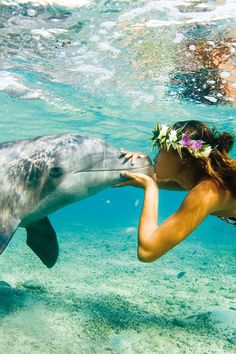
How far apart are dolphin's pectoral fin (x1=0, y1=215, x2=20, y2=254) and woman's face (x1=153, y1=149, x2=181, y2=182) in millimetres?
2627

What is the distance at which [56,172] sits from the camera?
5625 millimetres

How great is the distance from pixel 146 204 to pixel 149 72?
11.1 metres

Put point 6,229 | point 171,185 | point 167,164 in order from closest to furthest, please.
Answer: point 167,164
point 171,185
point 6,229

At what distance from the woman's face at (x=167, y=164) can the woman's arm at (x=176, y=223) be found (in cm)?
52

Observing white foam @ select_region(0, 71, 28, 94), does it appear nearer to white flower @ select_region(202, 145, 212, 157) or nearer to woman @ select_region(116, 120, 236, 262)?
woman @ select_region(116, 120, 236, 262)

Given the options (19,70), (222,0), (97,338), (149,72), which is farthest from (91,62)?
(97,338)

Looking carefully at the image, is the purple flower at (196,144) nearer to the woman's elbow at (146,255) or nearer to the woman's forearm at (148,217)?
the woman's forearm at (148,217)

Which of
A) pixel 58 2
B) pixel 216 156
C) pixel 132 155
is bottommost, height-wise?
pixel 132 155

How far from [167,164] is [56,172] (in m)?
2.46

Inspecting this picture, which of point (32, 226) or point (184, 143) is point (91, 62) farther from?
point (184, 143)

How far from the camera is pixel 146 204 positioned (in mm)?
3338

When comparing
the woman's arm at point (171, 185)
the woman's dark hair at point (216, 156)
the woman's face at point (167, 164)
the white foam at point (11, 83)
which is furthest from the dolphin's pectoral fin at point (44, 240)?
the white foam at point (11, 83)

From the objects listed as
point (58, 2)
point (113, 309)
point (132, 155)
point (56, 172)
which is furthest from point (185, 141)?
point (58, 2)

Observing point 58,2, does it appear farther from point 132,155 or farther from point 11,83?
point 11,83
